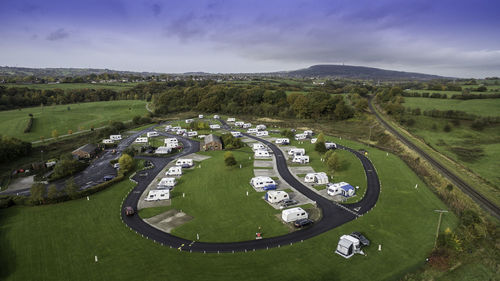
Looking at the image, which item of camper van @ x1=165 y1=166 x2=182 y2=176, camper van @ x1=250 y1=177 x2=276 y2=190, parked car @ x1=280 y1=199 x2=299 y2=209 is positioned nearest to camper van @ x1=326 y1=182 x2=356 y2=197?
parked car @ x1=280 y1=199 x2=299 y2=209

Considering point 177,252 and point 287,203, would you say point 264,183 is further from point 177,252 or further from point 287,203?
point 177,252

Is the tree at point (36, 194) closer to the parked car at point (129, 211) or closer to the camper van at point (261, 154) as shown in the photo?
the parked car at point (129, 211)

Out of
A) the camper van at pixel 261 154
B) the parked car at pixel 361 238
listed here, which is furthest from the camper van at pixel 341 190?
the camper van at pixel 261 154

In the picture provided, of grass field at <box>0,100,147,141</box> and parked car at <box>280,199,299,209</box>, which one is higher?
grass field at <box>0,100,147,141</box>

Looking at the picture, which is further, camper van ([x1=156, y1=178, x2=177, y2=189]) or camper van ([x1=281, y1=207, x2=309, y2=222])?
camper van ([x1=156, y1=178, x2=177, y2=189])

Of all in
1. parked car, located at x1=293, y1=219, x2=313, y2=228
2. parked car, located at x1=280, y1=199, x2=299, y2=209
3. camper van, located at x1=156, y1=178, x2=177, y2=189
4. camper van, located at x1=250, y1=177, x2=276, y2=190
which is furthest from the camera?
camper van, located at x1=156, y1=178, x2=177, y2=189

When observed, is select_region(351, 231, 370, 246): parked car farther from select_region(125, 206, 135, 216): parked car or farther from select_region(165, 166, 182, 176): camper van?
select_region(165, 166, 182, 176): camper van

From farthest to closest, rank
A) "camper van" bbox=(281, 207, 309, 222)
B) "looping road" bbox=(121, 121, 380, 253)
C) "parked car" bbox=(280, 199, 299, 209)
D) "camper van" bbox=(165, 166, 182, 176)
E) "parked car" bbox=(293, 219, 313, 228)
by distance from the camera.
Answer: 1. "camper van" bbox=(165, 166, 182, 176)
2. "parked car" bbox=(280, 199, 299, 209)
3. "camper van" bbox=(281, 207, 309, 222)
4. "parked car" bbox=(293, 219, 313, 228)
5. "looping road" bbox=(121, 121, 380, 253)

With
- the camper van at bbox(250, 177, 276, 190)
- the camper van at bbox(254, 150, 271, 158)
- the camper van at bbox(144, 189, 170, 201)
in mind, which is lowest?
the camper van at bbox(144, 189, 170, 201)
